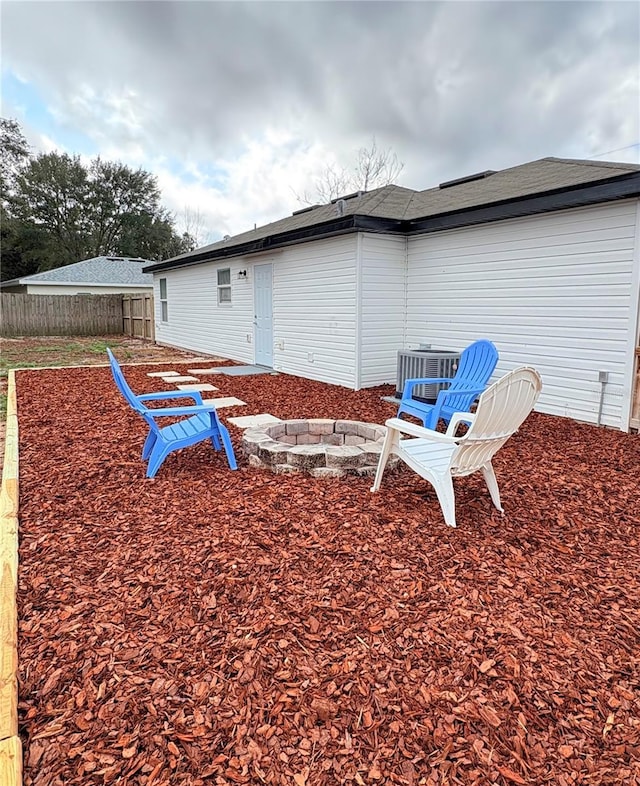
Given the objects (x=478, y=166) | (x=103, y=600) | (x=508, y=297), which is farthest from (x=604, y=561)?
(x=478, y=166)

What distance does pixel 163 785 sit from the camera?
135cm

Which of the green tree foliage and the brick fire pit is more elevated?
the green tree foliage

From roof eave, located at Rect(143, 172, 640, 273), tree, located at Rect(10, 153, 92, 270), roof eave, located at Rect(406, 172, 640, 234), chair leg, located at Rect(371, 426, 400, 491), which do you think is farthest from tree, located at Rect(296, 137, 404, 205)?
chair leg, located at Rect(371, 426, 400, 491)

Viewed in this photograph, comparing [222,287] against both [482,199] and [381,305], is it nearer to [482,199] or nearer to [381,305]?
[381,305]

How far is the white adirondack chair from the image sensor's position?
2.71m

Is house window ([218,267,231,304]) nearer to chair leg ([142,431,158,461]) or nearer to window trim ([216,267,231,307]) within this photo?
window trim ([216,267,231,307])

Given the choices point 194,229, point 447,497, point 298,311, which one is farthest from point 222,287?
Answer: point 194,229

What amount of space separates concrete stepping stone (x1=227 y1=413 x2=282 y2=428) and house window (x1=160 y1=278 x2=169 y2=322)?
10.9 meters

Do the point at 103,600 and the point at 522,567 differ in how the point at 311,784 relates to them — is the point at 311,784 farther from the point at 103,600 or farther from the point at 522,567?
the point at 522,567

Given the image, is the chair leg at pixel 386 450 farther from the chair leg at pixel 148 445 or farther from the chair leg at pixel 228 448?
the chair leg at pixel 148 445

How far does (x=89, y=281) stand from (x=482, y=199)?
19408 mm

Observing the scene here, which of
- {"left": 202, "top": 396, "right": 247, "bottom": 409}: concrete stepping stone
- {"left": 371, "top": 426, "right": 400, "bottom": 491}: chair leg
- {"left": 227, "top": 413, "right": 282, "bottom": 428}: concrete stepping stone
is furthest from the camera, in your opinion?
{"left": 202, "top": 396, "right": 247, "bottom": 409}: concrete stepping stone

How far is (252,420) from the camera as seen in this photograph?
18.4 ft

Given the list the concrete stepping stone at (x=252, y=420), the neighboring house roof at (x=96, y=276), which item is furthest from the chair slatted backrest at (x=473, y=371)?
the neighboring house roof at (x=96, y=276)
